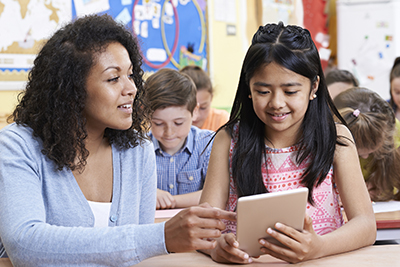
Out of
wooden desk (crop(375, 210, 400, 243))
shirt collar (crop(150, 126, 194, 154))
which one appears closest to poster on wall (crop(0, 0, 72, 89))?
shirt collar (crop(150, 126, 194, 154))

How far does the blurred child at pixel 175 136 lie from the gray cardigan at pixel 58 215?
88 cm

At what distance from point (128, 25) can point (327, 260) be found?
5.74 feet

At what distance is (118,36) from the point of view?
1212 mm

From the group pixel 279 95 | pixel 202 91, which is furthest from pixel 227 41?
pixel 279 95

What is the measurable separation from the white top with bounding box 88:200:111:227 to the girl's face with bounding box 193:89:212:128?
1866 mm

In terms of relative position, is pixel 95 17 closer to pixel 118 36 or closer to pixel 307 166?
pixel 118 36

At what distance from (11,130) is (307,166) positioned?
2.88 feet

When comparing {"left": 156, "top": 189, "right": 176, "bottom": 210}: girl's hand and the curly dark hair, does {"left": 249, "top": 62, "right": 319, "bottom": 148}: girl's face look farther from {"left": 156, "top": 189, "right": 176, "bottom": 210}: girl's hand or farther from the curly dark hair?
{"left": 156, "top": 189, "right": 176, "bottom": 210}: girl's hand

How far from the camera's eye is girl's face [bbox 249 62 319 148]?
1.25m

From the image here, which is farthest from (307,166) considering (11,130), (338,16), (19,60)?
(338,16)

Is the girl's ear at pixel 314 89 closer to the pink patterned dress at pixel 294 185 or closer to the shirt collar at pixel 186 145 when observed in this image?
the pink patterned dress at pixel 294 185

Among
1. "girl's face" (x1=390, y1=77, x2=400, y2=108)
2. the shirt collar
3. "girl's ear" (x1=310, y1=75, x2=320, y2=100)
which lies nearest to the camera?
"girl's ear" (x1=310, y1=75, x2=320, y2=100)

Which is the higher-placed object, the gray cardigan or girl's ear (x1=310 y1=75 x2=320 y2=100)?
girl's ear (x1=310 y1=75 x2=320 y2=100)

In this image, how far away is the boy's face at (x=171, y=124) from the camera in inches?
84.9
